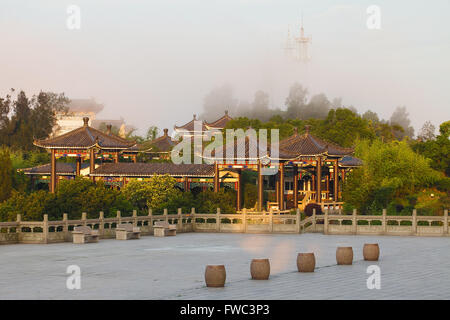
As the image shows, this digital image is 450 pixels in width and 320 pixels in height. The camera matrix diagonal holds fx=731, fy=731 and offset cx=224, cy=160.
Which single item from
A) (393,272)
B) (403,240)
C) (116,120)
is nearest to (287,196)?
(403,240)

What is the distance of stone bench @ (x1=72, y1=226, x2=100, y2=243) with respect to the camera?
90.0 ft

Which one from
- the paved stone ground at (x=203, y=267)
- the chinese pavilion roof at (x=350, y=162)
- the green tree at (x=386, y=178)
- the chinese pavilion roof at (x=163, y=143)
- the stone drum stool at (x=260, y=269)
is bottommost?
the paved stone ground at (x=203, y=267)

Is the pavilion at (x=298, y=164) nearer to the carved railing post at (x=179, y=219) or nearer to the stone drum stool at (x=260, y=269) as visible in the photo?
the carved railing post at (x=179, y=219)

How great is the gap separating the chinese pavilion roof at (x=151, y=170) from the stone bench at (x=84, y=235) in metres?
19.6

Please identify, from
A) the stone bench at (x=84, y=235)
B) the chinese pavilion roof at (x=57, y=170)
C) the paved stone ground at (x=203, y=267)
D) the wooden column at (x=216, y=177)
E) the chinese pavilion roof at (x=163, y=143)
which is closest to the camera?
the paved stone ground at (x=203, y=267)

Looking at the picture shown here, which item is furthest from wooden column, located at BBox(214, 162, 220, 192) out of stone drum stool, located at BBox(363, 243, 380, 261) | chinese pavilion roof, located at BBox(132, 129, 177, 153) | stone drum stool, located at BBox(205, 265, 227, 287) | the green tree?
stone drum stool, located at BBox(205, 265, 227, 287)

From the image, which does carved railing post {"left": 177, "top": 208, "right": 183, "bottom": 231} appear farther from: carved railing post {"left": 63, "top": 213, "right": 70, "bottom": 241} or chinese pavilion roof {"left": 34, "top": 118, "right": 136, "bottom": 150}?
chinese pavilion roof {"left": 34, "top": 118, "right": 136, "bottom": 150}

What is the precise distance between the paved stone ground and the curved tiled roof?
2377 cm

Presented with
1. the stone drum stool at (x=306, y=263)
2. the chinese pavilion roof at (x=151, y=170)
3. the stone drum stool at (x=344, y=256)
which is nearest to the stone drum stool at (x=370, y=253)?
the stone drum stool at (x=344, y=256)

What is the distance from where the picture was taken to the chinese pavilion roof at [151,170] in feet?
160

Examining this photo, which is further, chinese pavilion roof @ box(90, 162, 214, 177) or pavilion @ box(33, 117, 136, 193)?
pavilion @ box(33, 117, 136, 193)

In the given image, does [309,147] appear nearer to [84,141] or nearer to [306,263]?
[84,141]

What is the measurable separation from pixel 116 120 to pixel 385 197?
485 feet

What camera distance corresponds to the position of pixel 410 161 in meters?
46.1
